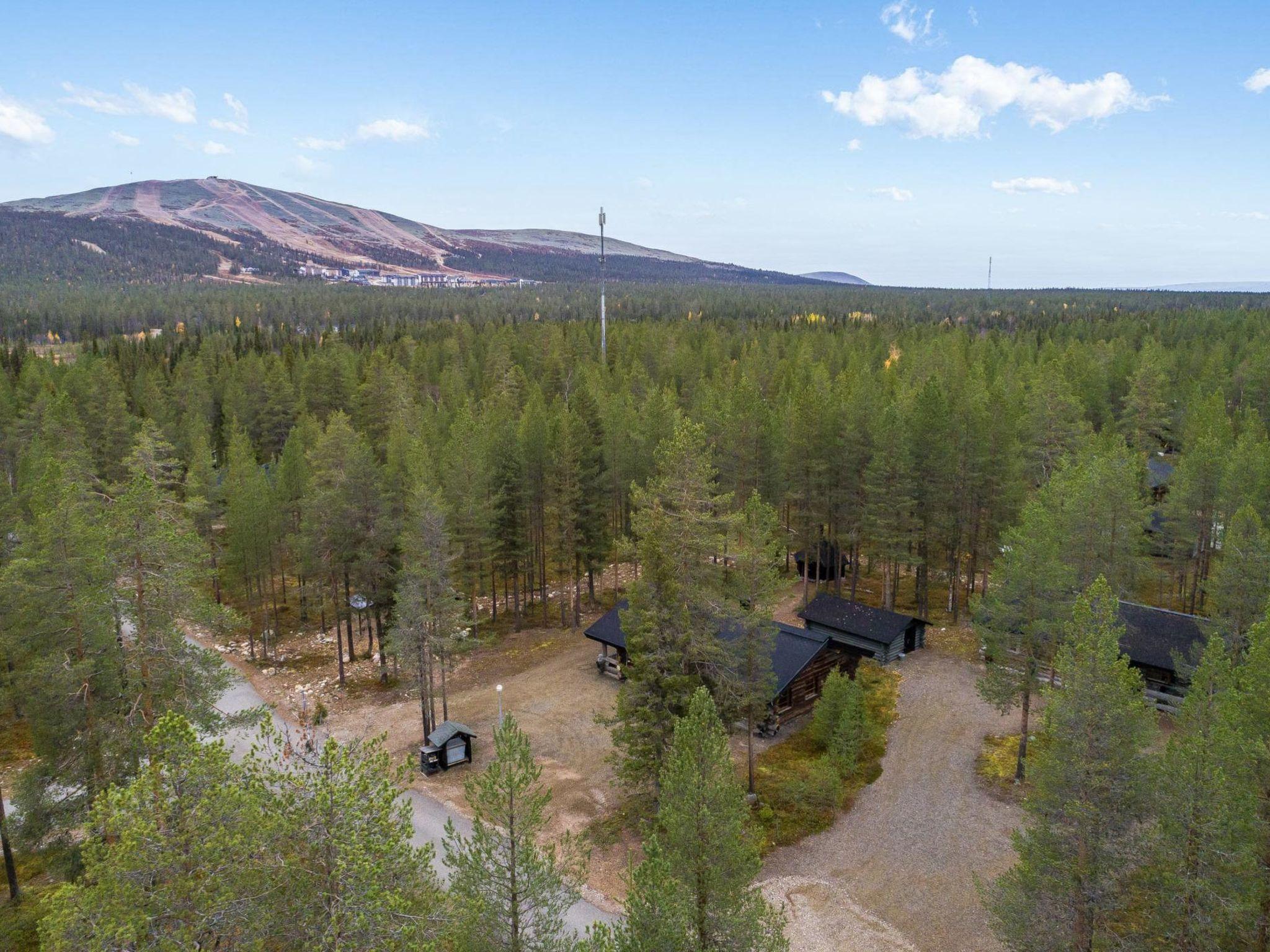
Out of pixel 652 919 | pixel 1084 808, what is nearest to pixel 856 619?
pixel 1084 808

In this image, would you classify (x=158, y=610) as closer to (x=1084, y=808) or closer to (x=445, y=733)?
(x=445, y=733)

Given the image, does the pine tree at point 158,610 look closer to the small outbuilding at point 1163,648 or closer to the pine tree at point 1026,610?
the pine tree at point 1026,610

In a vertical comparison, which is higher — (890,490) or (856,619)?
(890,490)

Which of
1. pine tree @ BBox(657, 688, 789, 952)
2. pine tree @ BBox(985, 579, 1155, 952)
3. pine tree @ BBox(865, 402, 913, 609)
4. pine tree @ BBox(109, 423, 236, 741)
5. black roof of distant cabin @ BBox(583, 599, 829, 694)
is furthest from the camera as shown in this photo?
pine tree @ BBox(865, 402, 913, 609)

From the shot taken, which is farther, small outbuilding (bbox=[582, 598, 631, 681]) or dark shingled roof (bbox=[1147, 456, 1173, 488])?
dark shingled roof (bbox=[1147, 456, 1173, 488])

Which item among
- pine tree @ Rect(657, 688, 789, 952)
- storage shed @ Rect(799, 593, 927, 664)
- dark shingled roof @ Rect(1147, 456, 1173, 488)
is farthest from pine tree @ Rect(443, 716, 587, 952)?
dark shingled roof @ Rect(1147, 456, 1173, 488)

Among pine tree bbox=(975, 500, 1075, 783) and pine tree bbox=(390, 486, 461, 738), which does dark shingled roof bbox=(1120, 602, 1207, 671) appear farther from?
pine tree bbox=(390, 486, 461, 738)
